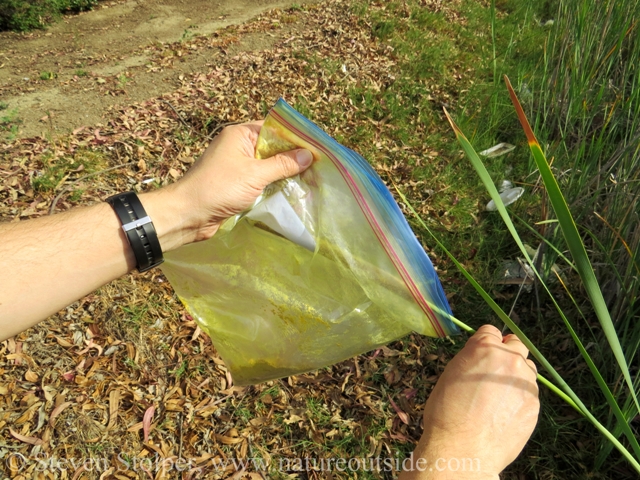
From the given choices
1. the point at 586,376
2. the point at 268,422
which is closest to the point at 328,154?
the point at 268,422

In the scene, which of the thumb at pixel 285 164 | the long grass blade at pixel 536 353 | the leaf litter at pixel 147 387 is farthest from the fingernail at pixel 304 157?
the leaf litter at pixel 147 387

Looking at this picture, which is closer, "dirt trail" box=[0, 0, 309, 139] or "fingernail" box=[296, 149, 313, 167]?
"fingernail" box=[296, 149, 313, 167]

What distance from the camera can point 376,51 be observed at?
4574 millimetres

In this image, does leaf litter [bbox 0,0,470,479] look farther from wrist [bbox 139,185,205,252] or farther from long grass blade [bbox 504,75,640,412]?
long grass blade [bbox 504,75,640,412]

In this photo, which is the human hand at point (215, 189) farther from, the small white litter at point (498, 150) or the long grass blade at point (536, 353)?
the small white litter at point (498, 150)

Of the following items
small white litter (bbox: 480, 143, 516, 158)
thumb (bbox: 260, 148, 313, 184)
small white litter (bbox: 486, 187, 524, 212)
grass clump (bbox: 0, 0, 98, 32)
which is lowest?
small white litter (bbox: 486, 187, 524, 212)

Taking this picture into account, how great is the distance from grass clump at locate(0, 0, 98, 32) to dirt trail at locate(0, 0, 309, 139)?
0.13 meters

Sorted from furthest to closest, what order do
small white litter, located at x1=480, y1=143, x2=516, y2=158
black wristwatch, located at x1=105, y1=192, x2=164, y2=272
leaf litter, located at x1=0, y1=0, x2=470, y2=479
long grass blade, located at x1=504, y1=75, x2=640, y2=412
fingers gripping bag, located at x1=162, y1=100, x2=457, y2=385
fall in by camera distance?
small white litter, located at x1=480, y1=143, x2=516, y2=158 → leaf litter, located at x1=0, y1=0, x2=470, y2=479 → black wristwatch, located at x1=105, y1=192, x2=164, y2=272 → fingers gripping bag, located at x1=162, y1=100, x2=457, y2=385 → long grass blade, located at x1=504, y1=75, x2=640, y2=412

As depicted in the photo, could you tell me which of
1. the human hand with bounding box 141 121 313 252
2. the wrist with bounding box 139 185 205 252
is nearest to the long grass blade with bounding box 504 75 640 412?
the human hand with bounding box 141 121 313 252

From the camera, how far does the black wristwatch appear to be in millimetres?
1330

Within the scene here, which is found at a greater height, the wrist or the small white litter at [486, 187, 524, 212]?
the wrist

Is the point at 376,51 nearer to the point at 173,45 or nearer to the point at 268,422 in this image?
the point at 173,45

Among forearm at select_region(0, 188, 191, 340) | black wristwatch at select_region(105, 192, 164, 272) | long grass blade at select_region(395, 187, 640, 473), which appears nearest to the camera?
long grass blade at select_region(395, 187, 640, 473)

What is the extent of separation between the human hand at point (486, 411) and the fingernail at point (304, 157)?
670 millimetres
